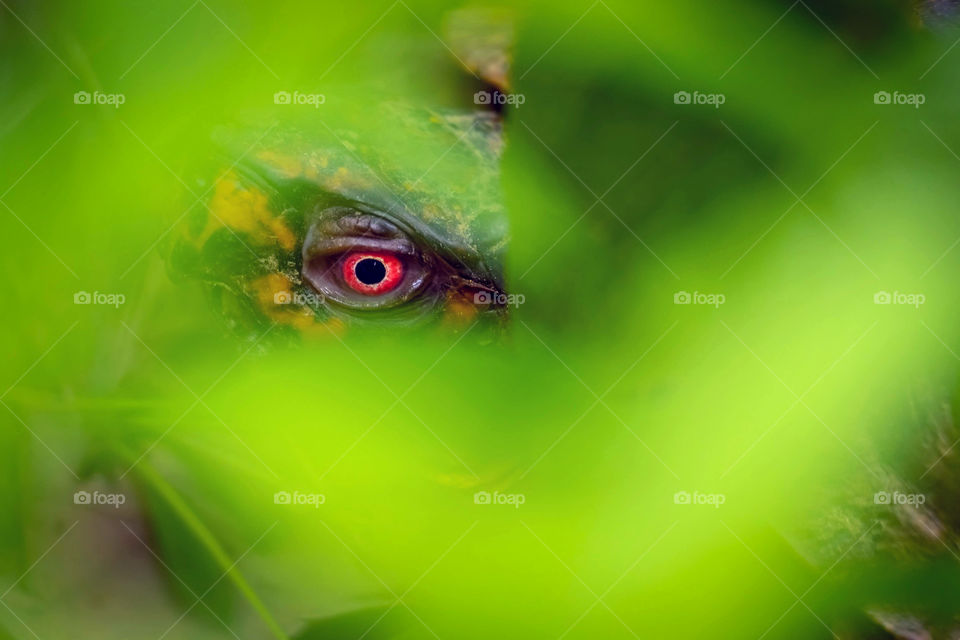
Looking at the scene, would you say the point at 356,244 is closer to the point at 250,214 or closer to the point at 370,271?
the point at 370,271

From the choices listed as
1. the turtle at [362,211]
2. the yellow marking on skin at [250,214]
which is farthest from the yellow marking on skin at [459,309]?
the yellow marking on skin at [250,214]

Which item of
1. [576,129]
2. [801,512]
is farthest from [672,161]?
[801,512]

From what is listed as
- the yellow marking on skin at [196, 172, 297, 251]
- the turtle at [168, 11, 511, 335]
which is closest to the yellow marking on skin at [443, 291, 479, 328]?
the turtle at [168, 11, 511, 335]

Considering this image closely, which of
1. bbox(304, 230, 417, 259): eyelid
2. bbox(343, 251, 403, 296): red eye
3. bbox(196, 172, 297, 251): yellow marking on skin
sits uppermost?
bbox(196, 172, 297, 251): yellow marking on skin

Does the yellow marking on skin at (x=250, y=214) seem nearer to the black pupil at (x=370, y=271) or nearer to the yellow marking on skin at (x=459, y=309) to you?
the black pupil at (x=370, y=271)

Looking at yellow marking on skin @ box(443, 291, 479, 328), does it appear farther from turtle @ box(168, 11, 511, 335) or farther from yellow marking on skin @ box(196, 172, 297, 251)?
yellow marking on skin @ box(196, 172, 297, 251)

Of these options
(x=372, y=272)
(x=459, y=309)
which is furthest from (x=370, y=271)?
(x=459, y=309)

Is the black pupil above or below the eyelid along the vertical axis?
below
